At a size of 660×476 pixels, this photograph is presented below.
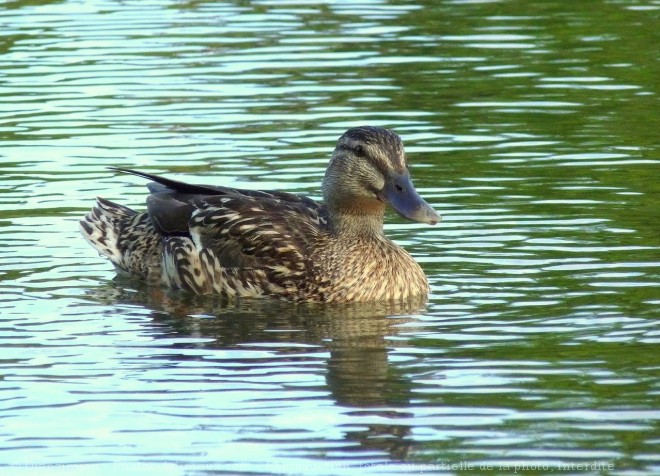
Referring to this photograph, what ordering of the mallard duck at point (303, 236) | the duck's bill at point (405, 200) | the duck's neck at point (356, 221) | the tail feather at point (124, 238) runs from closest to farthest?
the duck's bill at point (405, 200) < the mallard duck at point (303, 236) < the duck's neck at point (356, 221) < the tail feather at point (124, 238)

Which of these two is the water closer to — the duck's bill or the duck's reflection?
the duck's reflection

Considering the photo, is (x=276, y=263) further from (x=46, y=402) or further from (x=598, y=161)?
(x=598, y=161)

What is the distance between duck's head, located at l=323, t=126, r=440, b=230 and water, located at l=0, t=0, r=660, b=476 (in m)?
0.69

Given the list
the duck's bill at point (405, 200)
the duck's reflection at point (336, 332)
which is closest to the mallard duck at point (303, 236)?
the duck's bill at point (405, 200)

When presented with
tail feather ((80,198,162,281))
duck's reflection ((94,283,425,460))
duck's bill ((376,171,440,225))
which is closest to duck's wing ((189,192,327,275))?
duck's reflection ((94,283,425,460))

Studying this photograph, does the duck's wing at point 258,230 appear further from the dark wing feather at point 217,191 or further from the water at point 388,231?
the water at point 388,231

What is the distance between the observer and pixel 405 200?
11.7 meters

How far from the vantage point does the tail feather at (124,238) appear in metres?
12.9

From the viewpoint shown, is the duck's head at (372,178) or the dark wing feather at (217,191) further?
the dark wing feather at (217,191)

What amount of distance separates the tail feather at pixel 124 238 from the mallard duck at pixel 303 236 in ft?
0.07

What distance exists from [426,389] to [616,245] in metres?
3.59

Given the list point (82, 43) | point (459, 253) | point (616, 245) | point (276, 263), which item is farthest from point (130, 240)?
point (82, 43)

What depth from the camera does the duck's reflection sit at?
9.10 m

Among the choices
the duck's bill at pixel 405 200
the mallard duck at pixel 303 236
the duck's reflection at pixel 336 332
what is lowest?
the duck's reflection at pixel 336 332
